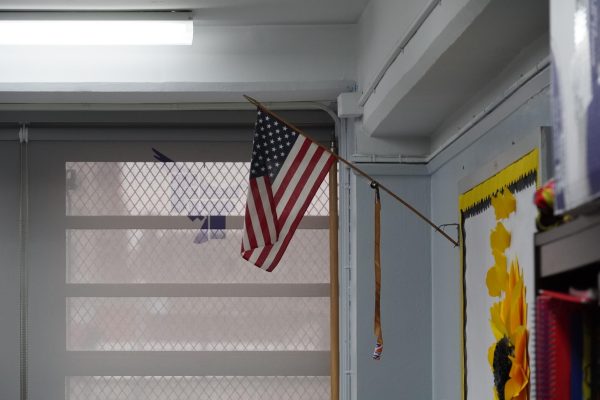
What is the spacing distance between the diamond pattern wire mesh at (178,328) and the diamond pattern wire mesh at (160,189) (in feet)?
1.53

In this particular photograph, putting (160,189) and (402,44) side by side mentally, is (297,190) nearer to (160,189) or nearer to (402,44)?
(402,44)

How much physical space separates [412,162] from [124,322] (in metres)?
1.75

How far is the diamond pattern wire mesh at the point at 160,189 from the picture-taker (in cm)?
534

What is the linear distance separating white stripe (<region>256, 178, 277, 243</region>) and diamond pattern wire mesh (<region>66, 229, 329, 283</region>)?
1165 mm

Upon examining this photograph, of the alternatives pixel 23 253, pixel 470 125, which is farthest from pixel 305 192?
pixel 23 253

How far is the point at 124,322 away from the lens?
5.30 meters

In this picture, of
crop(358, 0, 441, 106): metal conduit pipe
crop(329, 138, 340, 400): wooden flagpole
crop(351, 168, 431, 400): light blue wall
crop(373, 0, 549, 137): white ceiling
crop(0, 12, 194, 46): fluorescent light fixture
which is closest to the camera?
crop(373, 0, 549, 137): white ceiling

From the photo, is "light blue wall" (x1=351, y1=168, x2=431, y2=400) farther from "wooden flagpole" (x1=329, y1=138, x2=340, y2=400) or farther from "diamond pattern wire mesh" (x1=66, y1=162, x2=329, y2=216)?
"diamond pattern wire mesh" (x1=66, y1=162, x2=329, y2=216)

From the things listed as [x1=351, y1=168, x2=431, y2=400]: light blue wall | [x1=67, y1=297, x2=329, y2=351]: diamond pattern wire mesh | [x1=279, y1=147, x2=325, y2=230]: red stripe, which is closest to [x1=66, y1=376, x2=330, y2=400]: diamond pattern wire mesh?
[x1=67, y1=297, x2=329, y2=351]: diamond pattern wire mesh

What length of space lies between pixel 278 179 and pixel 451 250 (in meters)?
0.76

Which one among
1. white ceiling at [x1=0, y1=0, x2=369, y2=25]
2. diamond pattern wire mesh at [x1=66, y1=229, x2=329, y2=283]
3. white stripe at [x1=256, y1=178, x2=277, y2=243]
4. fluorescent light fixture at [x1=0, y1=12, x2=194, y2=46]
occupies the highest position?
white ceiling at [x1=0, y1=0, x2=369, y2=25]

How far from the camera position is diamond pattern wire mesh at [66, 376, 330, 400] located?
5.25 m

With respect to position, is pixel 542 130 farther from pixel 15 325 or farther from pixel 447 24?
pixel 15 325

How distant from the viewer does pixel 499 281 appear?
3.12 meters
